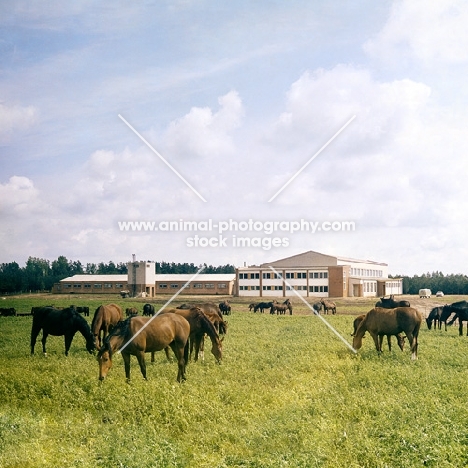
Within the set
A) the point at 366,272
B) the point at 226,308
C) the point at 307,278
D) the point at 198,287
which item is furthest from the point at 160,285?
the point at 226,308

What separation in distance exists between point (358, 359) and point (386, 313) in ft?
7.72

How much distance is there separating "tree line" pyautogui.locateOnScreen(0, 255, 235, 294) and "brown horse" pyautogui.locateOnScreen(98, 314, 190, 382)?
244 feet

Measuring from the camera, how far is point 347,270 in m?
77.8

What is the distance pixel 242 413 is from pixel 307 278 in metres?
67.4

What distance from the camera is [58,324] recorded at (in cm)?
1955

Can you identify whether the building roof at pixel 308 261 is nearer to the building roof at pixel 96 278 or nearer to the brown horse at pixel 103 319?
the building roof at pixel 96 278

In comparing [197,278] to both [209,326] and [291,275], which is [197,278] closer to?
[291,275]

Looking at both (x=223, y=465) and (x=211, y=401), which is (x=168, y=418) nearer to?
(x=211, y=401)

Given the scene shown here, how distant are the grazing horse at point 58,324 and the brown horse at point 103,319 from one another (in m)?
0.87

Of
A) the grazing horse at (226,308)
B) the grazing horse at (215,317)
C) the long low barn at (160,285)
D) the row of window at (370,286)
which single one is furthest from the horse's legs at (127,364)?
the long low barn at (160,285)

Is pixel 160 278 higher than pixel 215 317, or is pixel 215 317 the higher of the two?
pixel 160 278

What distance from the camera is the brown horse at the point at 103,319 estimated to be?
20281 millimetres

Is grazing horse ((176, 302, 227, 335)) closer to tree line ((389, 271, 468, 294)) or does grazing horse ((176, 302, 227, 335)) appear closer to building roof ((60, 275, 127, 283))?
building roof ((60, 275, 127, 283))

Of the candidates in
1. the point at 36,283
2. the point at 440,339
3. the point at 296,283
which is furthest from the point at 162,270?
the point at 440,339
